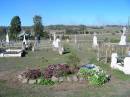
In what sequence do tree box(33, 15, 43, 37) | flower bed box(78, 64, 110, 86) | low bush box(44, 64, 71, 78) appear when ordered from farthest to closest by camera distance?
1. tree box(33, 15, 43, 37)
2. low bush box(44, 64, 71, 78)
3. flower bed box(78, 64, 110, 86)

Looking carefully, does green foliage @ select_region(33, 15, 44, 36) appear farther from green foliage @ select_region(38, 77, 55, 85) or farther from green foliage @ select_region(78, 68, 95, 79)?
green foliage @ select_region(38, 77, 55, 85)

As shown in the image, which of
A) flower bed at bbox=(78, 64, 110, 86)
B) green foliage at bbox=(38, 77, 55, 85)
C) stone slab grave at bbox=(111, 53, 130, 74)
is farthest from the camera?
stone slab grave at bbox=(111, 53, 130, 74)

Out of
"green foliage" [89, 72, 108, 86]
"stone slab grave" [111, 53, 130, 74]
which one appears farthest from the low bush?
"stone slab grave" [111, 53, 130, 74]

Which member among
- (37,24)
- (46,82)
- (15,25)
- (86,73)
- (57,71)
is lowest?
(46,82)

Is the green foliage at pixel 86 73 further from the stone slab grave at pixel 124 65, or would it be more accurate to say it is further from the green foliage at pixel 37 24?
the green foliage at pixel 37 24

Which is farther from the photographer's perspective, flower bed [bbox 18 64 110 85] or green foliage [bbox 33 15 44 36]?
green foliage [bbox 33 15 44 36]

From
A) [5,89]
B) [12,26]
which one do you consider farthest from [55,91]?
[12,26]

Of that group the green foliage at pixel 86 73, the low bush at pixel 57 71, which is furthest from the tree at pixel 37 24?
the green foliage at pixel 86 73

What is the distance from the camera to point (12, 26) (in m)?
47.9

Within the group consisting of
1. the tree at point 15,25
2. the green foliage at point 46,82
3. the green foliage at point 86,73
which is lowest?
the green foliage at point 46,82

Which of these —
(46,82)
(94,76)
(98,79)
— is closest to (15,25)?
(46,82)

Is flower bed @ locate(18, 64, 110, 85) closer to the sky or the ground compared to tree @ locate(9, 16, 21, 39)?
closer to the ground

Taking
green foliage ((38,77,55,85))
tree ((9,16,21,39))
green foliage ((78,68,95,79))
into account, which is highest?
tree ((9,16,21,39))

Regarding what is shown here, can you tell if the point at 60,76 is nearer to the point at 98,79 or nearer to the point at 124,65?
the point at 98,79
